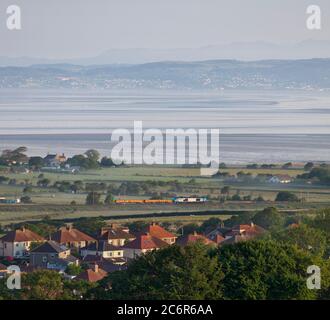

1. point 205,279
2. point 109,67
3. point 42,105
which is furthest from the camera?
point 109,67

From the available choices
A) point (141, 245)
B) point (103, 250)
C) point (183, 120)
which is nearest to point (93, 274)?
point (103, 250)

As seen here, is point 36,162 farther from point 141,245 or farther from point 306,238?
point 306,238

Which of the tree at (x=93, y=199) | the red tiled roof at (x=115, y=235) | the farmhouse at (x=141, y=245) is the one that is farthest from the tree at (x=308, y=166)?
the farmhouse at (x=141, y=245)

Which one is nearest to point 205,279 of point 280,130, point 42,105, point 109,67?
point 280,130

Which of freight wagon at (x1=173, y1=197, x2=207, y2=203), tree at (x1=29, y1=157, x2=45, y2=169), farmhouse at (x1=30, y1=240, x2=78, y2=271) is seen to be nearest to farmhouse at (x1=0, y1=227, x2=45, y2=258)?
farmhouse at (x1=30, y1=240, x2=78, y2=271)

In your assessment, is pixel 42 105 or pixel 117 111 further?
pixel 42 105

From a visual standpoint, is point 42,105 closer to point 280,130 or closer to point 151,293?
point 280,130
